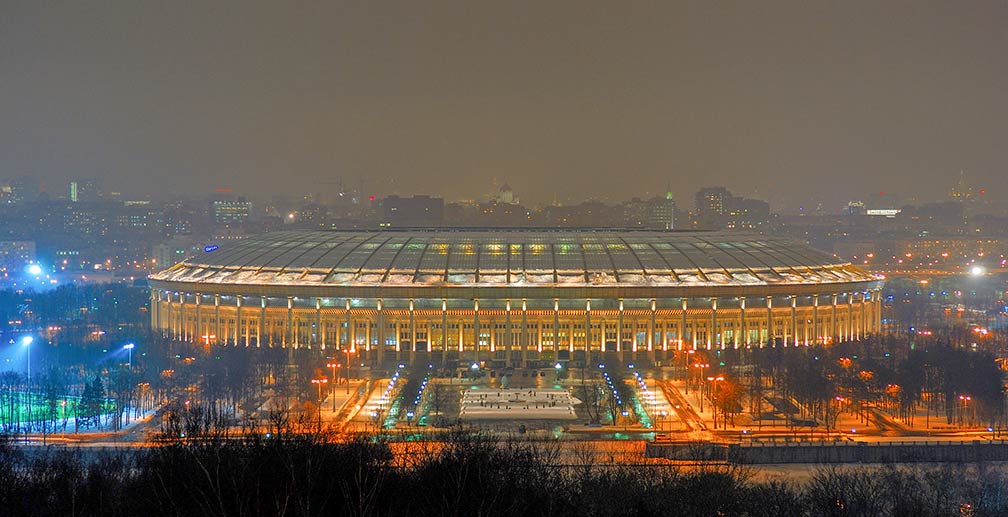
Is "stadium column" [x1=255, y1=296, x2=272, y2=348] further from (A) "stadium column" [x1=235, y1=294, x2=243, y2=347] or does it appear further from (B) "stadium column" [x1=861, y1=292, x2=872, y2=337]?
(B) "stadium column" [x1=861, y1=292, x2=872, y2=337]

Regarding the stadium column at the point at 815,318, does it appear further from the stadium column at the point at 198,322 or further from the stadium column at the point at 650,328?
the stadium column at the point at 198,322

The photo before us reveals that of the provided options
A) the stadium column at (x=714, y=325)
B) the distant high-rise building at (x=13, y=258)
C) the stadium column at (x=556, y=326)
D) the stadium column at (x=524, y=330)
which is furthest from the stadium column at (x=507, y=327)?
the distant high-rise building at (x=13, y=258)

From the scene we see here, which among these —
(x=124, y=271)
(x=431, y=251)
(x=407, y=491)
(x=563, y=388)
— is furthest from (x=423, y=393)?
(x=124, y=271)

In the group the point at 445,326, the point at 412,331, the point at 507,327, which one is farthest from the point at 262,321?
the point at 507,327

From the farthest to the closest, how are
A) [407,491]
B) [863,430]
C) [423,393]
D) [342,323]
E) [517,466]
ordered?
[342,323] < [423,393] < [863,430] < [517,466] < [407,491]

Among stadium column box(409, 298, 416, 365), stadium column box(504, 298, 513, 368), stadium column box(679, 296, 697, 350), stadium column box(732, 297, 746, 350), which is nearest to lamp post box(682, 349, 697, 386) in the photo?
stadium column box(679, 296, 697, 350)

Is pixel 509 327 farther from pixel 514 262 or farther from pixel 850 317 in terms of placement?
pixel 850 317

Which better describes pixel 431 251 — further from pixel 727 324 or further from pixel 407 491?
pixel 407 491
